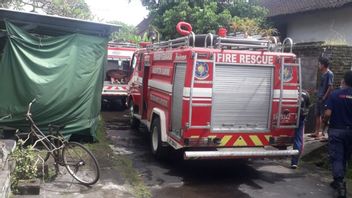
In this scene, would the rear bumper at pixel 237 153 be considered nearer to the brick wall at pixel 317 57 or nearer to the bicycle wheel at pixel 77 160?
the bicycle wheel at pixel 77 160

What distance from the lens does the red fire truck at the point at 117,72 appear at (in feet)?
52.1

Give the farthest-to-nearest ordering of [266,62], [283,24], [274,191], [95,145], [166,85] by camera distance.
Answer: [283,24], [95,145], [166,85], [266,62], [274,191]

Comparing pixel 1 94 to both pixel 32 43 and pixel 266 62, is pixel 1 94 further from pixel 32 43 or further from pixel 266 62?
pixel 266 62

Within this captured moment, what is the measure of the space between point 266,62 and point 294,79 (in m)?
0.63

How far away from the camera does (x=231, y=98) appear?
23.9ft

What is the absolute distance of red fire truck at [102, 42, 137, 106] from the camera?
15867 mm

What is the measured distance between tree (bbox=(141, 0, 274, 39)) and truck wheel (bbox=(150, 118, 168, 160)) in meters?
7.43

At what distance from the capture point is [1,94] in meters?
8.55

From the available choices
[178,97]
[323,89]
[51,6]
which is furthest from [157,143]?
[51,6]

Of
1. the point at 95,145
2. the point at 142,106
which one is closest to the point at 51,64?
the point at 95,145

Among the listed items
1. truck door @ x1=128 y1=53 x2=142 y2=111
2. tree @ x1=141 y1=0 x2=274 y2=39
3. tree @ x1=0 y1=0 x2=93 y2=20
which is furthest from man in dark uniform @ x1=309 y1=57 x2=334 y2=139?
tree @ x1=0 y1=0 x2=93 y2=20

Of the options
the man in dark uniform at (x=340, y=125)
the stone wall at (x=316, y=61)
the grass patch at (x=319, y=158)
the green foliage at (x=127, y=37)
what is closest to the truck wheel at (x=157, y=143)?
the grass patch at (x=319, y=158)

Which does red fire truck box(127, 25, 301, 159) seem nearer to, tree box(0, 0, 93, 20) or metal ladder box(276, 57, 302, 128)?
metal ladder box(276, 57, 302, 128)

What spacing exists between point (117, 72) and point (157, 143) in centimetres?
804
